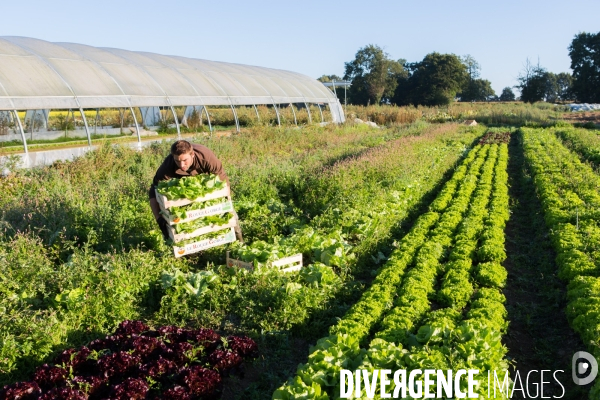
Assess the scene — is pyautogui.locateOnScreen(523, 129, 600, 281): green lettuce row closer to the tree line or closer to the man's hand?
the man's hand

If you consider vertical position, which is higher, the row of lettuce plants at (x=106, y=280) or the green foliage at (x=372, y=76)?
the green foliage at (x=372, y=76)

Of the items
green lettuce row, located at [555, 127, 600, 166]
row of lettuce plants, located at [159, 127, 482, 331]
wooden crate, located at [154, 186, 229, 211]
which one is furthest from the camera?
green lettuce row, located at [555, 127, 600, 166]

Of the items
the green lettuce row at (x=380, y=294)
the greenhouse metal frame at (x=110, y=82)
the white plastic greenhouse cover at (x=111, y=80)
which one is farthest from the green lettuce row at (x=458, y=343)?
the white plastic greenhouse cover at (x=111, y=80)

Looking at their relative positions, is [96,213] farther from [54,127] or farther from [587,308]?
[54,127]

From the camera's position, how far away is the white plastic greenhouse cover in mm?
13499

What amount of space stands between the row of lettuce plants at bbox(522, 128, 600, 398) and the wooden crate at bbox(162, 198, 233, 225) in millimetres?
4457

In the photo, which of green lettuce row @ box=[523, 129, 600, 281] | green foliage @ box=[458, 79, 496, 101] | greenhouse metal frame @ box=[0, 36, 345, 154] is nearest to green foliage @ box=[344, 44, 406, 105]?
green foliage @ box=[458, 79, 496, 101]

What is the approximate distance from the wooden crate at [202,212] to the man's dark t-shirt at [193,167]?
0.40 m

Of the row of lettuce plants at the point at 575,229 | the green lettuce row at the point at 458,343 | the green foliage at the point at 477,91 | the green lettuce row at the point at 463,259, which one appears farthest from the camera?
the green foliage at the point at 477,91

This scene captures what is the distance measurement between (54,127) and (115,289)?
51.2 feet

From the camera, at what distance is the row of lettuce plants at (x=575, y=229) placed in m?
5.51

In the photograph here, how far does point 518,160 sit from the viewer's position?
1827cm

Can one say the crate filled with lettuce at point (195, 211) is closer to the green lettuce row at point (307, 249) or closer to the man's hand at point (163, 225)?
the man's hand at point (163, 225)

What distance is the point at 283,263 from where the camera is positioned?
6.85m
